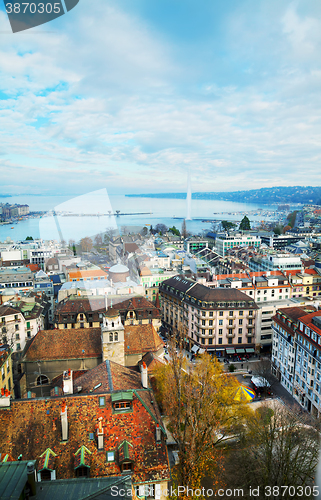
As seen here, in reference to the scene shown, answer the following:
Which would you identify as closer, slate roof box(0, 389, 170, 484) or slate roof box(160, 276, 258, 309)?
slate roof box(0, 389, 170, 484)

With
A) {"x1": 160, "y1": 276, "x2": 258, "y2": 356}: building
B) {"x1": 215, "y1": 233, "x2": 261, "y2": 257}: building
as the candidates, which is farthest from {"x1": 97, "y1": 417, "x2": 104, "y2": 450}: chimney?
{"x1": 215, "y1": 233, "x2": 261, "y2": 257}: building

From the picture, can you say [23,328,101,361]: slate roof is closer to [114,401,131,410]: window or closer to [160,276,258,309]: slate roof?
[114,401,131,410]: window

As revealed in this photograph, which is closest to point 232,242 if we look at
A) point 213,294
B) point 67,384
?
point 213,294

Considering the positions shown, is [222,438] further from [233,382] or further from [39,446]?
[39,446]

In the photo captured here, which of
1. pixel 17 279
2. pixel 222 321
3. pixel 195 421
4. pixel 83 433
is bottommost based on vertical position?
pixel 222 321

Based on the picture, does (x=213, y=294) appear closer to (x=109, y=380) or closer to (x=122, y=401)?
(x=109, y=380)
